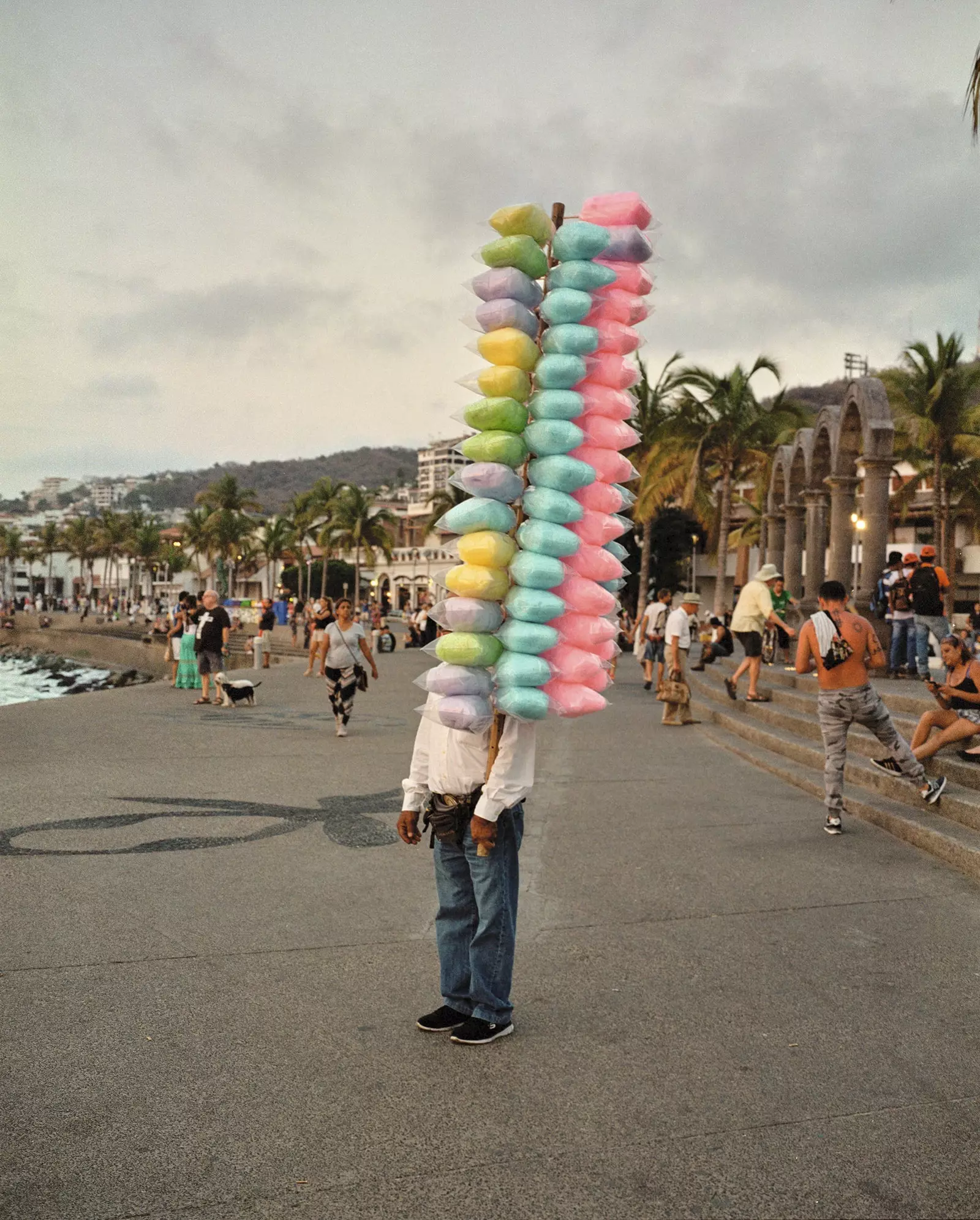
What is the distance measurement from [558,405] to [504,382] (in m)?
0.23

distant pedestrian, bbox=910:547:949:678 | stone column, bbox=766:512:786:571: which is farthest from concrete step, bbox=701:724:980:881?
stone column, bbox=766:512:786:571

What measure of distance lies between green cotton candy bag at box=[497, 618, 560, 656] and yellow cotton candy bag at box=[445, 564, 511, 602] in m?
0.14

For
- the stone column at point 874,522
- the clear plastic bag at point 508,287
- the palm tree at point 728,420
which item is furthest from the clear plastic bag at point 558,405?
the palm tree at point 728,420

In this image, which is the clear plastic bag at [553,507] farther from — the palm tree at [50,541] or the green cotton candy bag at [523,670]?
the palm tree at [50,541]

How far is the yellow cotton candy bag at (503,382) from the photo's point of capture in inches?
165

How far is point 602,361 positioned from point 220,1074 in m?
3.11

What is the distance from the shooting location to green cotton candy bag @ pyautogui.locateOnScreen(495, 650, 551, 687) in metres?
4.00

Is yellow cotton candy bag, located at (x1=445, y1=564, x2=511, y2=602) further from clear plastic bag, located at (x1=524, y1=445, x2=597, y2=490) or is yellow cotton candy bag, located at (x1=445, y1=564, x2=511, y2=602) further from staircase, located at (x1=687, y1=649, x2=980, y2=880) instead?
staircase, located at (x1=687, y1=649, x2=980, y2=880)

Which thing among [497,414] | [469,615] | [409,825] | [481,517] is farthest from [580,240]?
[409,825]

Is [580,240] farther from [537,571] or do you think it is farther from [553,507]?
[537,571]

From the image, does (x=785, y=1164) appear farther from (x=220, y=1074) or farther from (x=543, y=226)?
(x=543, y=226)

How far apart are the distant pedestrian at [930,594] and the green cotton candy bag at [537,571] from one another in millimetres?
10955

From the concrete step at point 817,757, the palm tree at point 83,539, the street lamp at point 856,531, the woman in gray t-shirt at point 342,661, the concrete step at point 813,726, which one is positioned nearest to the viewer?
the concrete step at point 817,757

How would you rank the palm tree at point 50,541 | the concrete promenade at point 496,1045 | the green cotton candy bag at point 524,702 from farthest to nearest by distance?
the palm tree at point 50,541 < the green cotton candy bag at point 524,702 < the concrete promenade at point 496,1045
